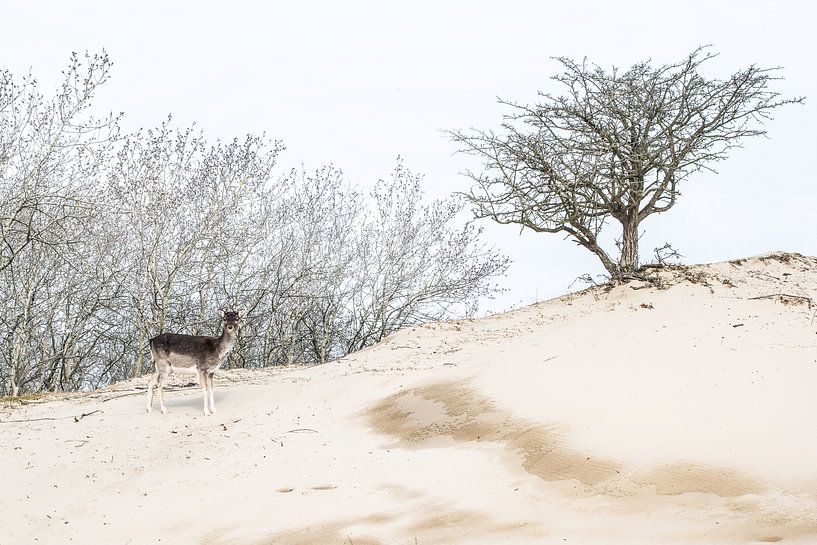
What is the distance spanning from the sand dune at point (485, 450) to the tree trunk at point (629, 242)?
201 inches

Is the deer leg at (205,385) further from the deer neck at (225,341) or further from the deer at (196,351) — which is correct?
the deer neck at (225,341)

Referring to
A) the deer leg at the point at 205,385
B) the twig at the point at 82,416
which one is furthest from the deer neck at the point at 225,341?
the twig at the point at 82,416

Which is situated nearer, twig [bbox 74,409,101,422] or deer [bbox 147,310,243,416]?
deer [bbox 147,310,243,416]

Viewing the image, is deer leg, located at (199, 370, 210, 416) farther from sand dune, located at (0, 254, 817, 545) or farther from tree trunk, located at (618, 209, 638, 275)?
tree trunk, located at (618, 209, 638, 275)

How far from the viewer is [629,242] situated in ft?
67.3

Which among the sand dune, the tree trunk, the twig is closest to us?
the sand dune

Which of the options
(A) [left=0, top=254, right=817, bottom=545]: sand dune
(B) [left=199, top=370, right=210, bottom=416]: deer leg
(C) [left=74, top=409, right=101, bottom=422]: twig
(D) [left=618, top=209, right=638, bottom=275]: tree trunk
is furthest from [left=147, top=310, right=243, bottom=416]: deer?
(D) [left=618, top=209, right=638, bottom=275]: tree trunk

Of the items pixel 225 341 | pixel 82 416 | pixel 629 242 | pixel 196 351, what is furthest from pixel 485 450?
pixel 629 242

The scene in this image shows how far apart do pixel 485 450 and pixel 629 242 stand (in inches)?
508

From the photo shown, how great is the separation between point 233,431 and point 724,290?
11209 millimetres

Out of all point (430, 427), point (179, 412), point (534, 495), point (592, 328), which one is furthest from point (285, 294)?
point (534, 495)

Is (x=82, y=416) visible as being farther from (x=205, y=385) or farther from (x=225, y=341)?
(x=225, y=341)

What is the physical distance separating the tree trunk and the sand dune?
5099 millimetres

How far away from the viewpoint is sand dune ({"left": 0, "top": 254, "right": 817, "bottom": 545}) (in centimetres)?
687
